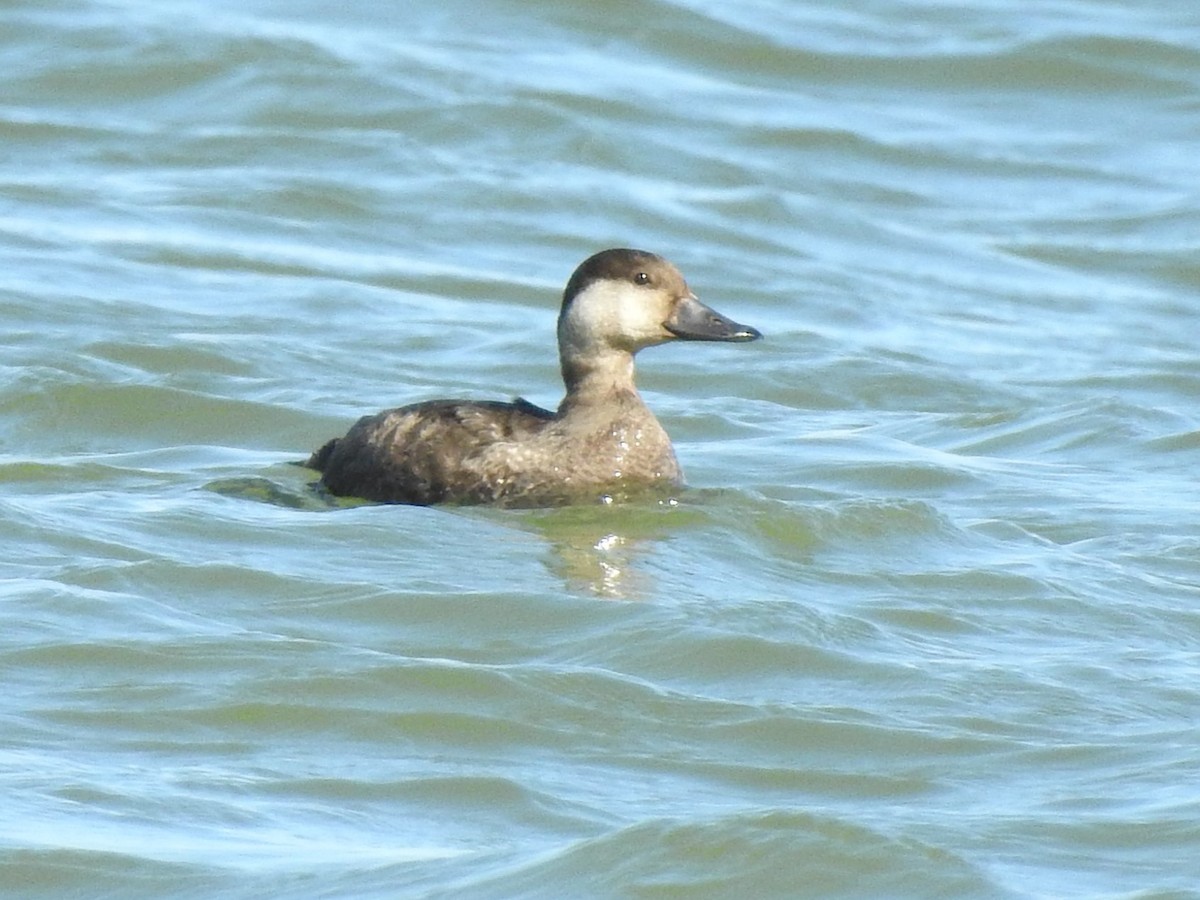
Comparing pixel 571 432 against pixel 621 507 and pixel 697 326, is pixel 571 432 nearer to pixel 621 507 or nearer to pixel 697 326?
pixel 621 507

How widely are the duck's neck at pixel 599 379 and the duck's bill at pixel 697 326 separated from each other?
21cm

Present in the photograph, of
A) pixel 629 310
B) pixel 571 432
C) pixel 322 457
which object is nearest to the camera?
pixel 571 432

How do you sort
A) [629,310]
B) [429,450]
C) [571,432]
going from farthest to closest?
[629,310] → [571,432] → [429,450]

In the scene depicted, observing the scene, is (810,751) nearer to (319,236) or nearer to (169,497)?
(169,497)

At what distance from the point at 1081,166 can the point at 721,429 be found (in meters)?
7.11

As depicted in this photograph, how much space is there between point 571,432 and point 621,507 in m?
0.32

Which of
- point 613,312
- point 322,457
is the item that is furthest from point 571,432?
point 322,457

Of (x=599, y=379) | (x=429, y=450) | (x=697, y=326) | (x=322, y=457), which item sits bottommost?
(x=322, y=457)

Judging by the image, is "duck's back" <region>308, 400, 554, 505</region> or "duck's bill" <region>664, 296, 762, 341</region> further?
"duck's bill" <region>664, 296, 762, 341</region>

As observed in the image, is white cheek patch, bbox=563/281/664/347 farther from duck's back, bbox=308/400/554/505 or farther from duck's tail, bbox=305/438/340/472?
duck's tail, bbox=305/438/340/472

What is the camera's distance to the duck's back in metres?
8.64

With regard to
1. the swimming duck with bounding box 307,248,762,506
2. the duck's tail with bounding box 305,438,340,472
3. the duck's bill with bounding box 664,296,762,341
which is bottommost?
the duck's tail with bounding box 305,438,340,472

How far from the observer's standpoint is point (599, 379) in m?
9.09

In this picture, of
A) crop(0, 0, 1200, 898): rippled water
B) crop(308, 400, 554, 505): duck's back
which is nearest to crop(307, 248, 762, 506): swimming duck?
crop(308, 400, 554, 505): duck's back
